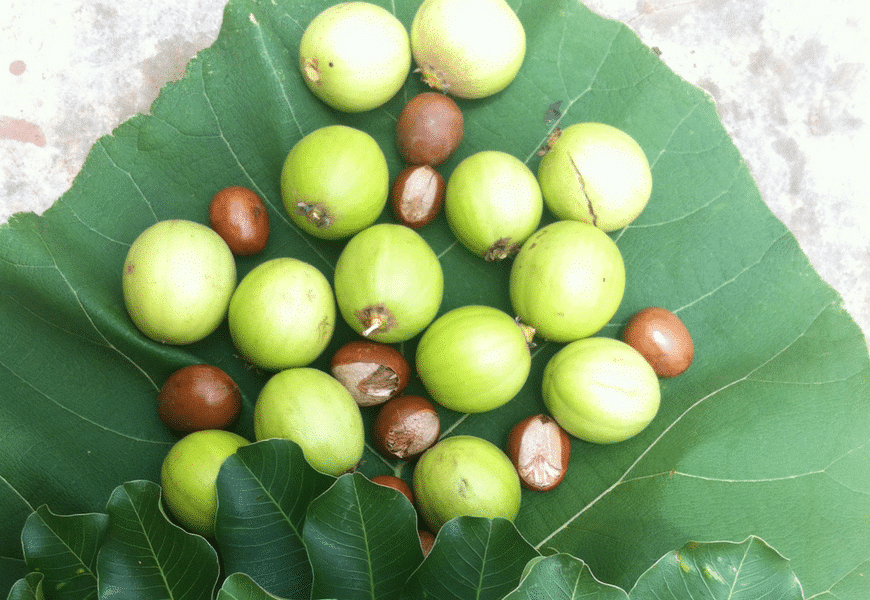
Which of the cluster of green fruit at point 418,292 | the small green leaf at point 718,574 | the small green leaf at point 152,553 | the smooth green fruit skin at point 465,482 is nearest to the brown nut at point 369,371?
the cluster of green fruit at point 418,292

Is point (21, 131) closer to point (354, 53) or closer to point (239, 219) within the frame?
point (239, 219)

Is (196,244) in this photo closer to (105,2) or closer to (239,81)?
(239,81)

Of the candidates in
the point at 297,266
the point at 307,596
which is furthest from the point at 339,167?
the point at 307,596

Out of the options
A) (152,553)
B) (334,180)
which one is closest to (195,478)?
(152,553)

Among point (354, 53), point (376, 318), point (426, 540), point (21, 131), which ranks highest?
point (354, 53)

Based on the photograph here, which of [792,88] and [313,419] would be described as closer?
[313,419]
